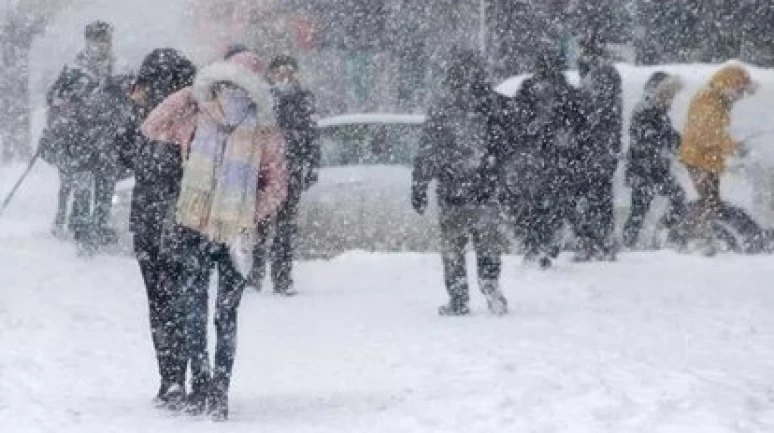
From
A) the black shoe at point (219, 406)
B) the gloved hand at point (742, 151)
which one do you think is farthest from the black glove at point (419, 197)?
the gloved hand at point (742, 151)

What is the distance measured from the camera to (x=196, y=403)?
268 inches

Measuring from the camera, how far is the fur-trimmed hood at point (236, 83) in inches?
256

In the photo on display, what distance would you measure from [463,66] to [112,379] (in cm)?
Result: 308

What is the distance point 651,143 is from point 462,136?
4.11m

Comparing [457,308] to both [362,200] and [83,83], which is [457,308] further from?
[83,83]

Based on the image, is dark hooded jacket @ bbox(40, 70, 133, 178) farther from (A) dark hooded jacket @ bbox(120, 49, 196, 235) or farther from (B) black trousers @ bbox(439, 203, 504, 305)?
(A) dark hooded jacket @ bbox(120, 49, 196, 235)

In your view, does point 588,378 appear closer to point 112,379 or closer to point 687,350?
point 687,350

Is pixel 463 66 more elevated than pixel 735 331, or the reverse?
pixel 463 66

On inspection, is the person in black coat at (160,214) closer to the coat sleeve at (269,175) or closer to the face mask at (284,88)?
the coat sleeve at (269,175)

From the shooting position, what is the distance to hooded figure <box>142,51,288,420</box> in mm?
6473

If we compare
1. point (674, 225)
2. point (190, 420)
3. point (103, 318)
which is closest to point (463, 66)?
point (103, 318)

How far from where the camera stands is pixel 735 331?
9289mm

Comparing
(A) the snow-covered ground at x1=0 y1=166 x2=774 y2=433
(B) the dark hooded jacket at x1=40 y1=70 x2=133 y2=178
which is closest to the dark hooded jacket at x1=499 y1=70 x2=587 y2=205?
(A) the snow-covered ground at x1=0 y1=166 x2=774 y2=433

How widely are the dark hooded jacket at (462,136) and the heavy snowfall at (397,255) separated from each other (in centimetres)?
1
